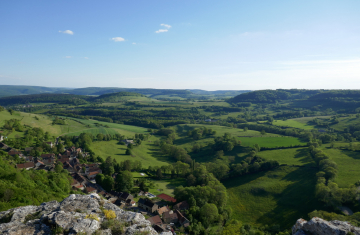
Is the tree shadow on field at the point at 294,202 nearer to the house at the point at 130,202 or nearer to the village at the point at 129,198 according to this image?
the village at the point at 129,198

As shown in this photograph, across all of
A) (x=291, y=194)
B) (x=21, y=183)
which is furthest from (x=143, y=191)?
(x=291, y=194)

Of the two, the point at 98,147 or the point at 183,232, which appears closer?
the point at 183,232

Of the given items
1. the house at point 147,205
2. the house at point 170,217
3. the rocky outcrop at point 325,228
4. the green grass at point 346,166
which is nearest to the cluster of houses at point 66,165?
the house at point 147,205

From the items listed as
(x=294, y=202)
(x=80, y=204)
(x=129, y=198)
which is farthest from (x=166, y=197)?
(x=80, y=204)

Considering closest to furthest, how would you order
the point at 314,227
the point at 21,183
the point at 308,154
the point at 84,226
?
the point at 84,226 < the point at 314,227 < the point at 21,183 < the point at 308,154

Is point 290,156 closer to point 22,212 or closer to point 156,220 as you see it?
point 156,220

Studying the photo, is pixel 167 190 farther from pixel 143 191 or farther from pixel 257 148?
pixel 257 148

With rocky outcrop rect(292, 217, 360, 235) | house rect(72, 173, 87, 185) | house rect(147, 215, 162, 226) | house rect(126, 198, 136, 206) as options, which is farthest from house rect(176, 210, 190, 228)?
house rect(72, 173, 87, 185)
